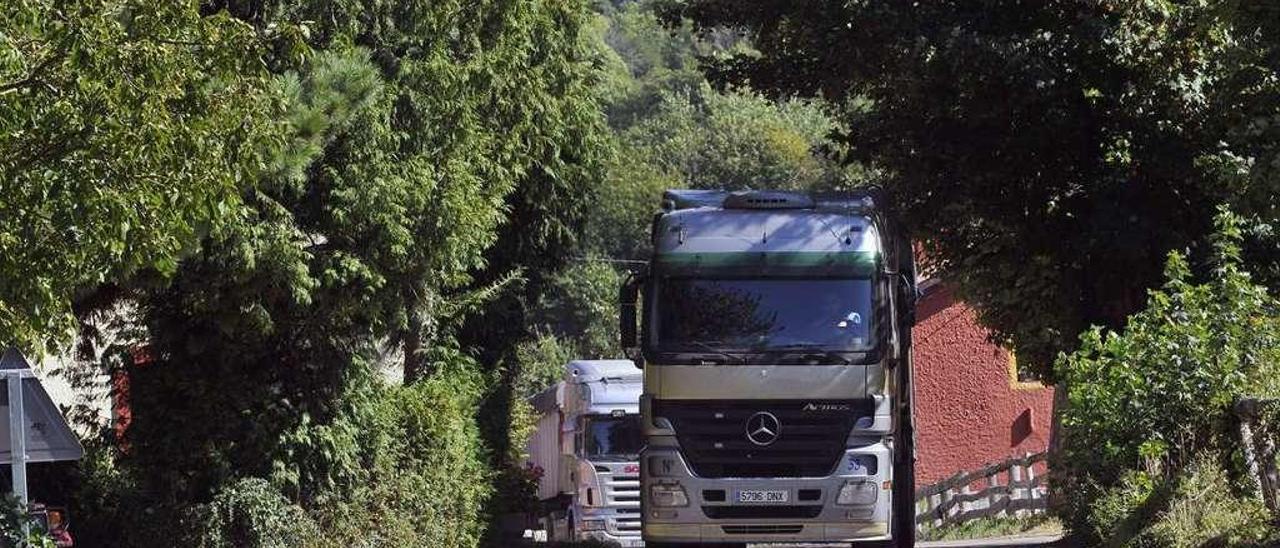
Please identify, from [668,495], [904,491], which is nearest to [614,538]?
[904,491]

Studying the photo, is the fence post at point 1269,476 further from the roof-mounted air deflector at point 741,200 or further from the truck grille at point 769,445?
the roof-mounted air deflector at point 741,200

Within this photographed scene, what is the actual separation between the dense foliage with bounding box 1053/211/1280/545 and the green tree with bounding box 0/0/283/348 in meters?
7.77

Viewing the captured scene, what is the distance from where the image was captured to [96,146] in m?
10.1

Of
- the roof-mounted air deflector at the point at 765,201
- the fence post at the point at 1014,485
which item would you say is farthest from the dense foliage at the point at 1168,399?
the fence post at the point at 1014,485

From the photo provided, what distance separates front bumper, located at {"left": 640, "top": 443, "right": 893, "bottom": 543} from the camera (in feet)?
57.0

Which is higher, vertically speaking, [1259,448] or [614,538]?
[1259,448]

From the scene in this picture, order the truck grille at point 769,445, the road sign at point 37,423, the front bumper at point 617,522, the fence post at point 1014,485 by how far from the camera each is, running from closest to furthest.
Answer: the road sign at point 37,423 < the truck grille at point 769,445 < the front bumper at point 617,522 < the fence post at point 1014,485

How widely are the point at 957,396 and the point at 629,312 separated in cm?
2352

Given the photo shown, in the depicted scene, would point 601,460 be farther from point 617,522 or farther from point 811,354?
point 811,354

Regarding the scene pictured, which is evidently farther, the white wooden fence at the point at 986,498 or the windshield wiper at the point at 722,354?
the white wooden fence at the point at 986,498

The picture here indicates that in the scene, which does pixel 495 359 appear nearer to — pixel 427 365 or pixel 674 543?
pixel 427 365

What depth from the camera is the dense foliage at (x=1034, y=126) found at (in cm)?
2073

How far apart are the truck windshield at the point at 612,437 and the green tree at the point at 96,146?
19.4m

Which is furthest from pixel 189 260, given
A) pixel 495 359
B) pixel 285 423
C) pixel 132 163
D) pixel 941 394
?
pixel 941 394
